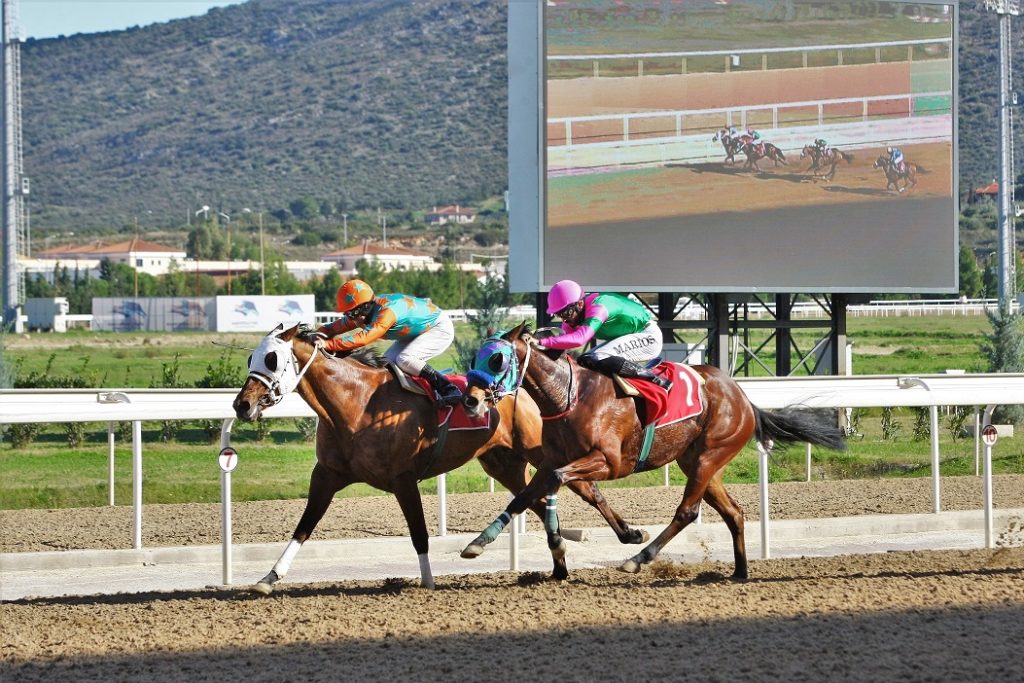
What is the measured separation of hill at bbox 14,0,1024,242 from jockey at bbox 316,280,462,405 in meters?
127

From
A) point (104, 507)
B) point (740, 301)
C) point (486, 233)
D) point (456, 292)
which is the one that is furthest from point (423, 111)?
point (104, 507)

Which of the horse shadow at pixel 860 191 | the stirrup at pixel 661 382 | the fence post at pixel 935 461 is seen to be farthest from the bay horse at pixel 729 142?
the stirrup at pixel 661 382

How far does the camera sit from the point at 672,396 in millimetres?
7582

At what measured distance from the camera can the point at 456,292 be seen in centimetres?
7162

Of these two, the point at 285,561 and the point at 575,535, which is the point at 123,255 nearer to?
the point at 575,535

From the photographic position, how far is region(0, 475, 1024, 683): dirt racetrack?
520 centimetres

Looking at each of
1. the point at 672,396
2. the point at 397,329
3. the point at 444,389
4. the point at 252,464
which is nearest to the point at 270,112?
the point at 252,464

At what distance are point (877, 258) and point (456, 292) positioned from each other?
176ft

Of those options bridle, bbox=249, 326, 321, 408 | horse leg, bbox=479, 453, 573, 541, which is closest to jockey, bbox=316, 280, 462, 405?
bridle, bbox=249, 326, 321, 408

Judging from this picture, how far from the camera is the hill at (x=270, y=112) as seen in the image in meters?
138

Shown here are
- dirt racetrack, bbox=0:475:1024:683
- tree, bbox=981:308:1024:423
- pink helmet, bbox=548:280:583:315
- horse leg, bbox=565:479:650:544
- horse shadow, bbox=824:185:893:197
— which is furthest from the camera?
tree, bbox=981:308:1024:423

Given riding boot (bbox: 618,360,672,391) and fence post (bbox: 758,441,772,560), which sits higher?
riding boot (bbox: 618,360,672,391)

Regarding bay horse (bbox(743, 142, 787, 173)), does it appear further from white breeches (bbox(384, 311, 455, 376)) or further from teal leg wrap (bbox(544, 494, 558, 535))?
teal leg wrap (bbox(544, 494, 558, 535))

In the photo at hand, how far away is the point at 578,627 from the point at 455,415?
5.40 feet
